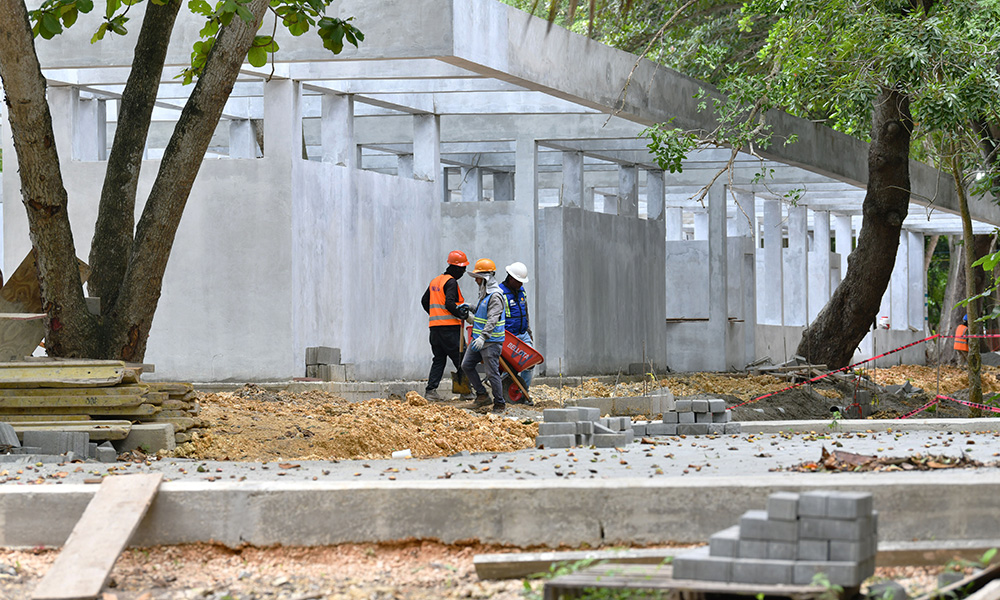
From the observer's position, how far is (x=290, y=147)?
1516cm

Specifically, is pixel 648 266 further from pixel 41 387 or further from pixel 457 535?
pixel 457 535

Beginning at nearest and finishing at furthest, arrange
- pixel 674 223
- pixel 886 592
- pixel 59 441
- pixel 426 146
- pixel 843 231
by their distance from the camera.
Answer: pixel 886 592 < pixel 59 441 < pixel 426 146 < pixel 674 223 < pixel 843 231

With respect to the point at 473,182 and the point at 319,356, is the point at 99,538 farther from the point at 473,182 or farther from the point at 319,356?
the point at 473,182

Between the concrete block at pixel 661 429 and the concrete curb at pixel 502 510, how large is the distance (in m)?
4.61

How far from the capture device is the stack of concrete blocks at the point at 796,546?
4.59 m

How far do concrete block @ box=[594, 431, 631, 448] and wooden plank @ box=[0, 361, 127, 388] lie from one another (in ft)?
12.2

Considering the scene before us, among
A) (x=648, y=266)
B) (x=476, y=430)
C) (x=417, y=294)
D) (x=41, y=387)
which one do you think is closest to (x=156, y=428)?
(x=41, y=387)

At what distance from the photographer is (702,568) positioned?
466cm

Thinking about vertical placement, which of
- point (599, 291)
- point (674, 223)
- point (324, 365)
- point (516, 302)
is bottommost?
point (324, 365)

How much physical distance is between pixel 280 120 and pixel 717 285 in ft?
38.9

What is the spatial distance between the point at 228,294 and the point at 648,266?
10.2m

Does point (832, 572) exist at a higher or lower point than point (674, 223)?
lower

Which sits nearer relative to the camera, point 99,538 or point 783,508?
point 783,508

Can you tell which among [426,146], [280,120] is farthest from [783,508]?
[426,146]
